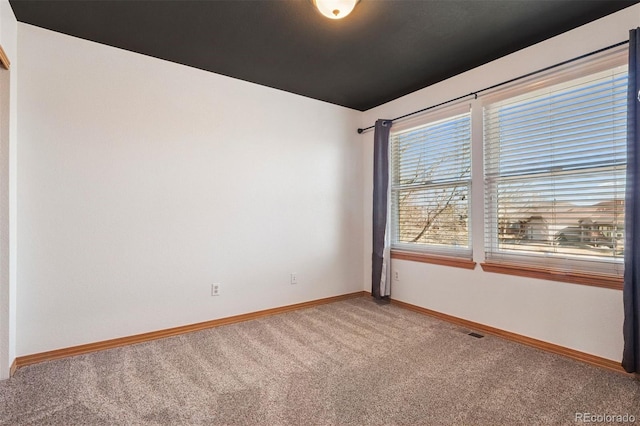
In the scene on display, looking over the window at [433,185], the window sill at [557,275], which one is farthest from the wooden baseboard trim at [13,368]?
the window sill at [557,275]

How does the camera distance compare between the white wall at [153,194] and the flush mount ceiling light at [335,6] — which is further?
the white wall at [153,194]

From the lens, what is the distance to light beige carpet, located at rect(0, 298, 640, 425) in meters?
1.74

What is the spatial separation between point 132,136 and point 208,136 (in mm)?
653

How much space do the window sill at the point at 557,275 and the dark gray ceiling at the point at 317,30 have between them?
1.89 meters

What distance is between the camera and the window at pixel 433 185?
3.26 metres

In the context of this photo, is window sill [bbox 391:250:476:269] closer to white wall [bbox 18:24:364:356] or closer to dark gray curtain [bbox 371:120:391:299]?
dark gray curtain [bbox 371:120:391:299]

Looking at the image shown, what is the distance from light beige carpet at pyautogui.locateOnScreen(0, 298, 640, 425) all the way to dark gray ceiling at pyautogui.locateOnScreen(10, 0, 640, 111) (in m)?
2.52

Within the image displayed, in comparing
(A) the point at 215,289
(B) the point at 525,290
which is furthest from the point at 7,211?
(B) the point at 525,290

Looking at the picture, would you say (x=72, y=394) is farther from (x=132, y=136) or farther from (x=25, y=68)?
(x=25, y=68)

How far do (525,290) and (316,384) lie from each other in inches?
76.8

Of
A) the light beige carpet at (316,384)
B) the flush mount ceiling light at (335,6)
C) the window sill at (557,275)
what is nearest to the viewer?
the light beige carpet at (316,384)

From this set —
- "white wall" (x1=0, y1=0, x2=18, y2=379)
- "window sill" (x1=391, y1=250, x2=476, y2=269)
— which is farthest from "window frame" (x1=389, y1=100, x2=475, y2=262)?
"white wall" (x1=0, y1=0, x2=18, y2=379)

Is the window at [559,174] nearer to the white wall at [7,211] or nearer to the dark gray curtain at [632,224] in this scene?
the dark gray curtain at [632,224]

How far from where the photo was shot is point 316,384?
2.06 meters
